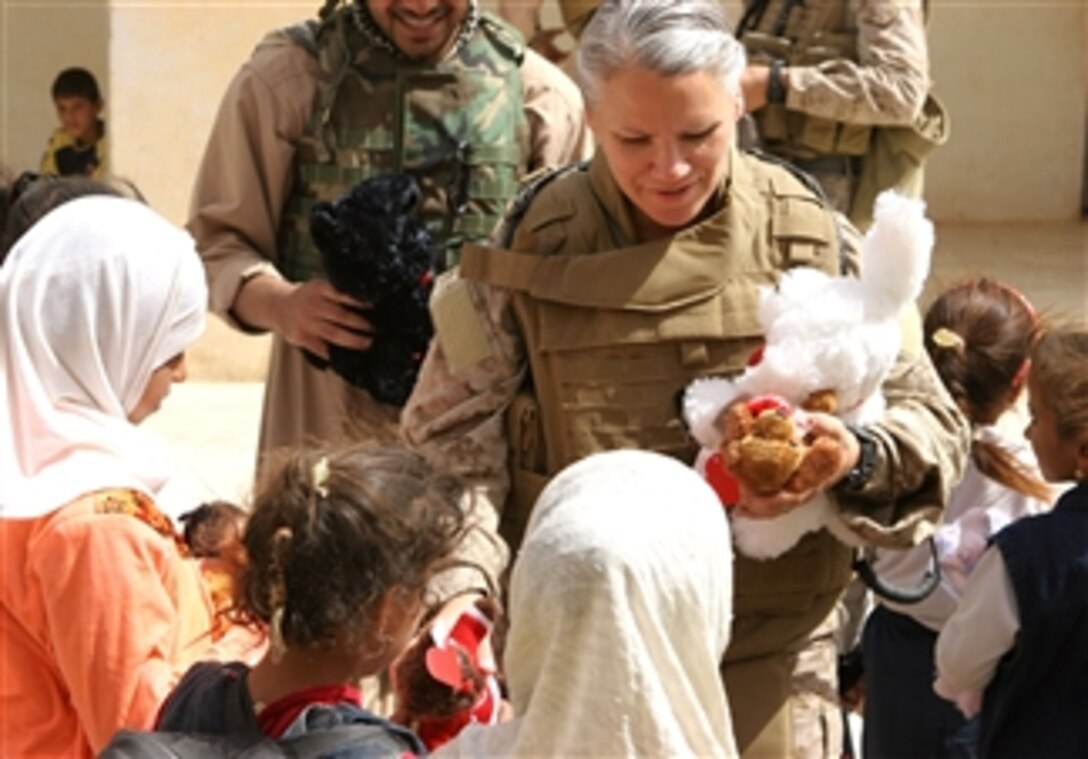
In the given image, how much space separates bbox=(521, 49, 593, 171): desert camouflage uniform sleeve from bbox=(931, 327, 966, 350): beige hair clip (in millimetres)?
861

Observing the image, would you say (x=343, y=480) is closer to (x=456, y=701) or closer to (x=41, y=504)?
(x=456, y=701)

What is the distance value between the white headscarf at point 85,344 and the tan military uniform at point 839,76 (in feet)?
10.8

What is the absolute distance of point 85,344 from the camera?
12.0 ft

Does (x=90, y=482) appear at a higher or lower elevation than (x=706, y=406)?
lower

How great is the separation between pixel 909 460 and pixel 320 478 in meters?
0.98

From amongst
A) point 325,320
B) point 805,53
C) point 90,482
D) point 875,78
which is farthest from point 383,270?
point 805,53

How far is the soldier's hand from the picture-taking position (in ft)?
15.5

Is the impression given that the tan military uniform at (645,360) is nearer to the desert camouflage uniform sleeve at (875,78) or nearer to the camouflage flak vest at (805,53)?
the desert camouflage uniform sleeve at (875,78)

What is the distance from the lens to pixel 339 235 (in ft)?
15.1

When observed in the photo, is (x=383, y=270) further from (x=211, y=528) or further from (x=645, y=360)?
(x=645, y=360)

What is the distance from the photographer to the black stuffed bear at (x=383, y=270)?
4594mm

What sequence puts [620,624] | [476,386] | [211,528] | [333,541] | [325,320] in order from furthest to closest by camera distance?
[325,320], [211,528], [476,386], [333,541], [620,624]

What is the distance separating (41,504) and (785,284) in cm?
116

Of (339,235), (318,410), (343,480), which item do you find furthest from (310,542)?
(318,410)
